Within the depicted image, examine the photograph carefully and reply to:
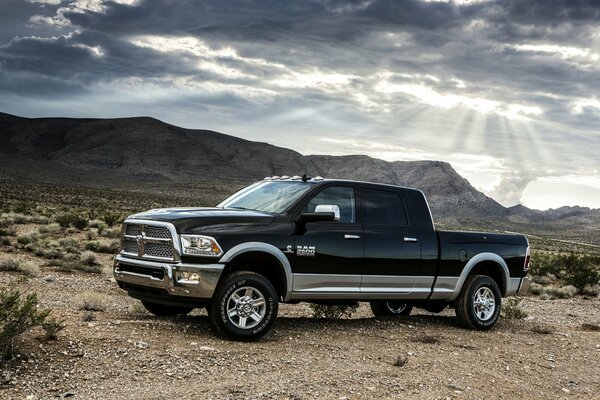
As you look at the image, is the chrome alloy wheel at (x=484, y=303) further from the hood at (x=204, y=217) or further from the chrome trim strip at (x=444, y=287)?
the hood at (x=204, y=217)

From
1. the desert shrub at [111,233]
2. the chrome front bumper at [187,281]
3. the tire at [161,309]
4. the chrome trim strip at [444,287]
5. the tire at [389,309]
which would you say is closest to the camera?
the chrome front bumper at [187,281]

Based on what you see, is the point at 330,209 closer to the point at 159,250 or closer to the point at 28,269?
the point at 159,250

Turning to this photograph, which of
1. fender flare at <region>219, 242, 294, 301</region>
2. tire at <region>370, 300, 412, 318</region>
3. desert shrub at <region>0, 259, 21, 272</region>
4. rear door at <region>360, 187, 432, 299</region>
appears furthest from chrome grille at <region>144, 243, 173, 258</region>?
desert shrub at <region>0, 259, 21, 272</region>

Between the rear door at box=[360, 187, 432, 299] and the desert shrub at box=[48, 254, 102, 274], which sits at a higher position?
the rear door at box=[360, 187, 432, 299]

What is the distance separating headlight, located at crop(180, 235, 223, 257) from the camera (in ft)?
25.9

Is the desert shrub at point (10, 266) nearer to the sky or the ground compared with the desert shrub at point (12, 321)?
nearer to the ground

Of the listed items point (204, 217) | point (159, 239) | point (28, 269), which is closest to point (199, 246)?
point (204, 217)

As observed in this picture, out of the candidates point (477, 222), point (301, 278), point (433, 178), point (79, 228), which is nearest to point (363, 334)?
point (301, 278)

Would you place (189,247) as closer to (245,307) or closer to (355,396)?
(245,307)

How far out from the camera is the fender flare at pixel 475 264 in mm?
10484

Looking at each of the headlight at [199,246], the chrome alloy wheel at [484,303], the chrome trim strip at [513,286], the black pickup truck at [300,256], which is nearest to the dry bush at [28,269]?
the black pickup truck at [300,256]

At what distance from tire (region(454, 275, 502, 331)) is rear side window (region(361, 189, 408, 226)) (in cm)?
173

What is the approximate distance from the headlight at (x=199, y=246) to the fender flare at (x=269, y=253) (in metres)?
0.15

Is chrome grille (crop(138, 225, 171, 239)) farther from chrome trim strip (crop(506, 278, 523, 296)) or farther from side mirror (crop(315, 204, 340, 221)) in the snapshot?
chrome trim strip (crop(506, 278, 523, 296))
